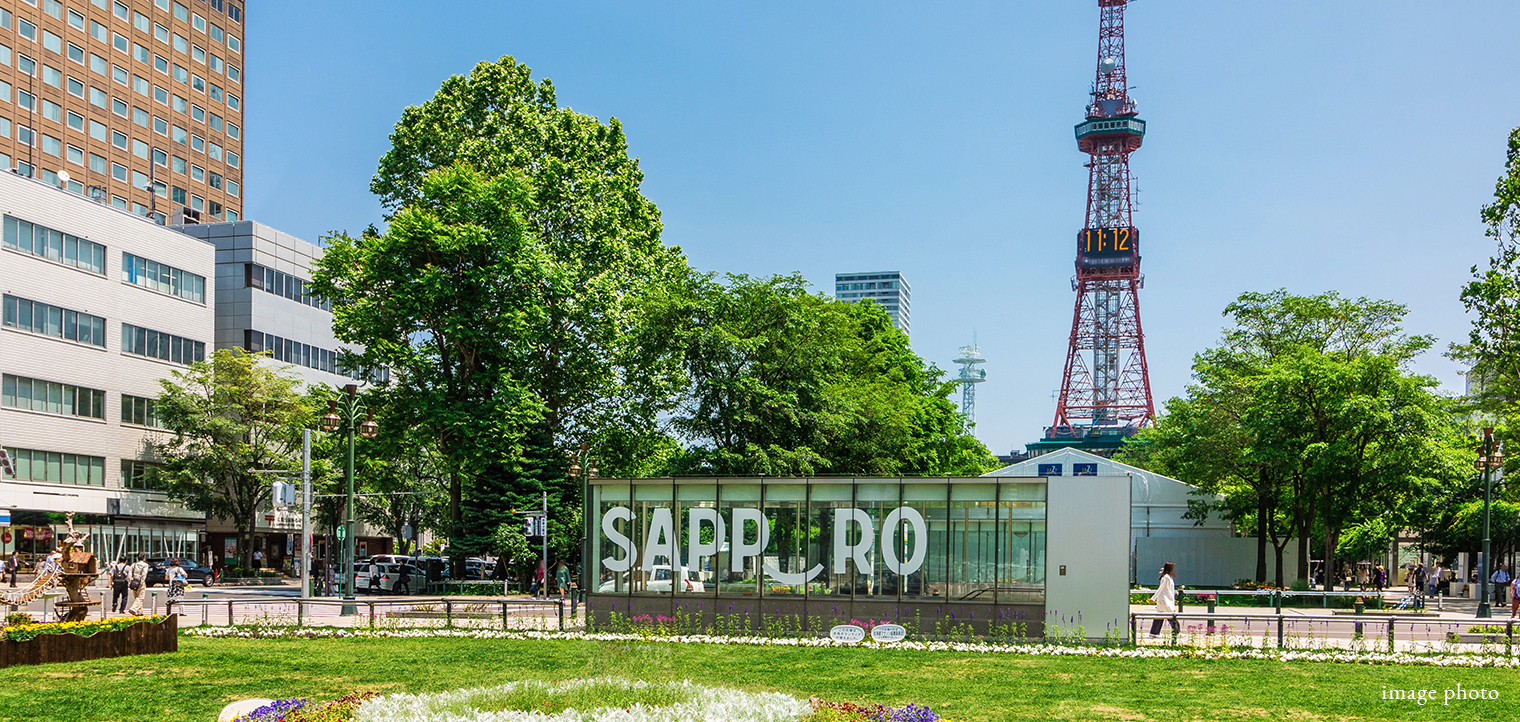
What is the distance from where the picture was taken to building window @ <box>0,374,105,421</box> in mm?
59031

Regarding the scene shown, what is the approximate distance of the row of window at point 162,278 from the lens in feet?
218

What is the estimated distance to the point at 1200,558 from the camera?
60656mm

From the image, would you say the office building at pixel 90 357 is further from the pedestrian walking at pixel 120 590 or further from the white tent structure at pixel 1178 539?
the white tent structure at pixel 1178 539

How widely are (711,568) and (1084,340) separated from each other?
118955mm

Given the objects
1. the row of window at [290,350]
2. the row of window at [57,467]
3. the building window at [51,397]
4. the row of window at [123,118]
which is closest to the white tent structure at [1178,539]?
the row of window at [290,350]

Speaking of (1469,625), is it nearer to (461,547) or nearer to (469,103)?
(461,547)

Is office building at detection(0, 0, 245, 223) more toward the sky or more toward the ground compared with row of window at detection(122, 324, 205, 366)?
more toward the sky

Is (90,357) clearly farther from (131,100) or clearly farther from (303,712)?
(303,712)

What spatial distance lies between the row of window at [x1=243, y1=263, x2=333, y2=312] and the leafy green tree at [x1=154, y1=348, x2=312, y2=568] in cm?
831

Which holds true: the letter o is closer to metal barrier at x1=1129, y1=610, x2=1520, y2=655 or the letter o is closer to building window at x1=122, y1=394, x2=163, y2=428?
metal barrier at x1=1129, y1=610, x2=1520, y2=655

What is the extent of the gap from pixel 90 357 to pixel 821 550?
165 feet

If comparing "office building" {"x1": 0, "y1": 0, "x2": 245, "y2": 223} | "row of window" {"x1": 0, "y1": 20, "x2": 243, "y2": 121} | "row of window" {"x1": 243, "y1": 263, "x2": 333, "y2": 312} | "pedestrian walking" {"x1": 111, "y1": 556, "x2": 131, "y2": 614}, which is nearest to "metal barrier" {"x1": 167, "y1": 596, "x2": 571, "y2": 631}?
"pedestrian walking" {"x1": 111, "y1": 556, "x2": 131, "y2": 614}

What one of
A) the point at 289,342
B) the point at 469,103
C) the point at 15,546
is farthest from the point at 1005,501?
the point at 289,342

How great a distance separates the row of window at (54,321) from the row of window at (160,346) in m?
1.82
